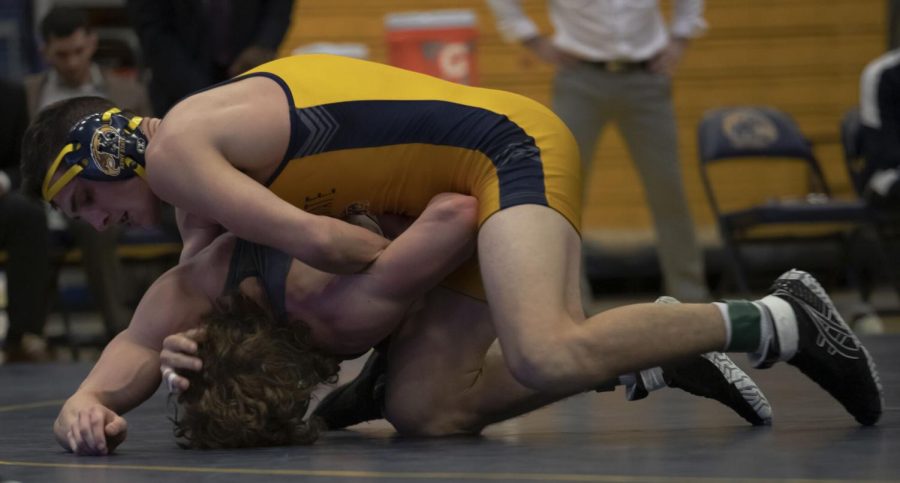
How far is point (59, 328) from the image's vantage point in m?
7.88

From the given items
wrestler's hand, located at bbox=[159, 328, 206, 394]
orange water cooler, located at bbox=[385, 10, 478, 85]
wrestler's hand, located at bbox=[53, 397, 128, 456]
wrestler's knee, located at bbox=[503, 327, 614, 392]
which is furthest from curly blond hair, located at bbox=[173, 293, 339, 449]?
orange water cooler, located at bbox=[385, 10, 478, 85]

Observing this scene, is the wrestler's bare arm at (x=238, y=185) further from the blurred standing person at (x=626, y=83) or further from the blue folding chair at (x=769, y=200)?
the blue folding chair at (x=769, y=200)

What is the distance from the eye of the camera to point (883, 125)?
564cm

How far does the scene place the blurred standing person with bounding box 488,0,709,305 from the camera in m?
5.61

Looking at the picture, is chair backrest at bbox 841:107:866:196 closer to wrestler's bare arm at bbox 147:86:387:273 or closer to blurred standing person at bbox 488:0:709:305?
blurred standing person at bbox 488:0:709:305

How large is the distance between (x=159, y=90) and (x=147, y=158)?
9.64ft

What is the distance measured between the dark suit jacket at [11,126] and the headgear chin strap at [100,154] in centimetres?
315

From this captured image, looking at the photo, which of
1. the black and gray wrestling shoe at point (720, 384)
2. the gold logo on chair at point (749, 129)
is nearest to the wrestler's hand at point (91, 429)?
the black and gray wrestling shoe at point (720, 384)

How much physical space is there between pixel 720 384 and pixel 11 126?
377 centimetres

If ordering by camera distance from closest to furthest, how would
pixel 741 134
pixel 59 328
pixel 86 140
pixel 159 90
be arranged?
pixel 86 140 → pixel 159 90 → pixel 741 134 → pixel 59 328

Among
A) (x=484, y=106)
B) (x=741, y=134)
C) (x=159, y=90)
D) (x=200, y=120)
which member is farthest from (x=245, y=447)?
(x=741, y=134)

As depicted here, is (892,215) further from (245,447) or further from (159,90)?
(245,447)

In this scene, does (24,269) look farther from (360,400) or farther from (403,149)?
(403,149)

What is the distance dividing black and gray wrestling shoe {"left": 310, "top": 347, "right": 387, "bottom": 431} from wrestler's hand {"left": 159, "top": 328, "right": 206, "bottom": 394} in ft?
1.38
